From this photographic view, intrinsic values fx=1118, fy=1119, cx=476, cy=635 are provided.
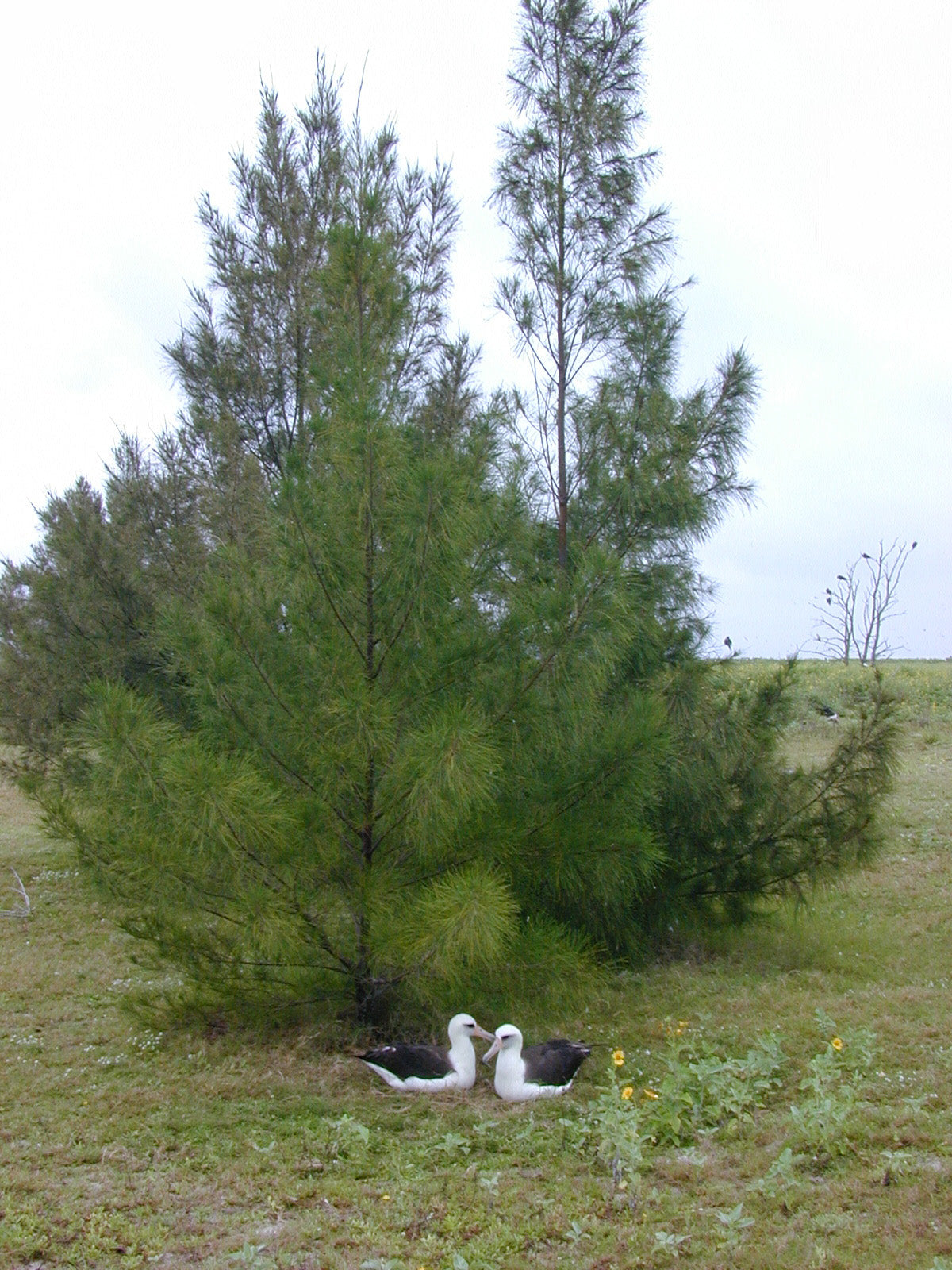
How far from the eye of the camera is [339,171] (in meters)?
9.62

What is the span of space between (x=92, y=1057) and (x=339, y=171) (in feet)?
23.8

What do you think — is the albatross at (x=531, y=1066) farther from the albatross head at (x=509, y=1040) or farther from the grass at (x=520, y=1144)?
the grass at (x=520, y=1144)

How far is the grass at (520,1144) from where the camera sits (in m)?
3.88

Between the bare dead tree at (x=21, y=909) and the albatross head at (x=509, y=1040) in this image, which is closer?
the albatross head at (x=509, y=1040)

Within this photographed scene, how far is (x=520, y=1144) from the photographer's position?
4.84m

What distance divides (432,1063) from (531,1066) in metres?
0.51

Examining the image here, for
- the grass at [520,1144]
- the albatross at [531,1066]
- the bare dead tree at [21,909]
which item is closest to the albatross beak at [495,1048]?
the albatross at [531,1066]

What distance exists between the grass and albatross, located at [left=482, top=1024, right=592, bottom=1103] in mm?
109

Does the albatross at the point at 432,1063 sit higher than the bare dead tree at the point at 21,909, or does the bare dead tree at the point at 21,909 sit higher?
the bare dead tree at the point at 21,909

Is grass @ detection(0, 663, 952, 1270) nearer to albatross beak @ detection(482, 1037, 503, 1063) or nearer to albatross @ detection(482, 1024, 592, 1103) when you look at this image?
albatross @ detection(482, 1024, 592, 1103)

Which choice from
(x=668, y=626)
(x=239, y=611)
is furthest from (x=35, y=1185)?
(x=668, y=626)

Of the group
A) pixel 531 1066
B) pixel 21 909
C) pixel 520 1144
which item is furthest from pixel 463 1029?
pixel 21 909

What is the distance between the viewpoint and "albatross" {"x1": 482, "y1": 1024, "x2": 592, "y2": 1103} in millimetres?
5441

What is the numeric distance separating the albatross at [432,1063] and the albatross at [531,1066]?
0.38 ft
